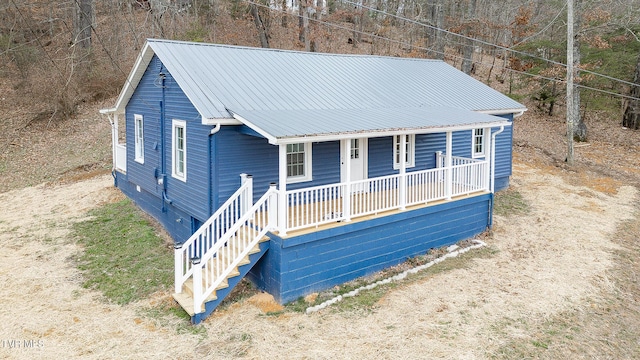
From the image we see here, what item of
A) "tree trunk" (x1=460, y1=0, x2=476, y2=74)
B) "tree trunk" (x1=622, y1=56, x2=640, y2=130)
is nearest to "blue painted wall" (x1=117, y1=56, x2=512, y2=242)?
"tree trunk" (x1=460, y1=0, x2=476, y2=74)

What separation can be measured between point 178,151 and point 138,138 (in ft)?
11.2

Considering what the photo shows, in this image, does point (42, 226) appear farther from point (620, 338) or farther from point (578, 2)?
point (578, 2)

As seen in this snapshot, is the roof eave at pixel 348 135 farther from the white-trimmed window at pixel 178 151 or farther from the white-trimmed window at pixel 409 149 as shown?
the white-trimmed window at pixel 178 151

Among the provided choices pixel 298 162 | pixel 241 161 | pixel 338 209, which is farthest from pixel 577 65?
pixel 241 161

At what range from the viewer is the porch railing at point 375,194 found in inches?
381

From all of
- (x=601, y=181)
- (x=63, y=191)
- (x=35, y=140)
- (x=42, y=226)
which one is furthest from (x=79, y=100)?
(x=601, y=181)

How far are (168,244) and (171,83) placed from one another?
4083mm

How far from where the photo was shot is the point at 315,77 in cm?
1344

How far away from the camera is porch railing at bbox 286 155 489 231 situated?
969 centimetres

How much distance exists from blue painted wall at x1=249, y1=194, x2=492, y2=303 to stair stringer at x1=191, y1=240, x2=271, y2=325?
0.19 metres

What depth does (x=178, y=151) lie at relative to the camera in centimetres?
1178

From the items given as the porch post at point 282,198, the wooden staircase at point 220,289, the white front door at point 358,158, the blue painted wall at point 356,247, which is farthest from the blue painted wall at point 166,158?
the white front door at point 358,158

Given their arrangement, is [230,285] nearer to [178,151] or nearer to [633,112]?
[178,151]

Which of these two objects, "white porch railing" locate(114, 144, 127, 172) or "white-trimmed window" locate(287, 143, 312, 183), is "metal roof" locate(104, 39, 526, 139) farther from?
"white porch railing" locate(114, 144, 127, 172)
